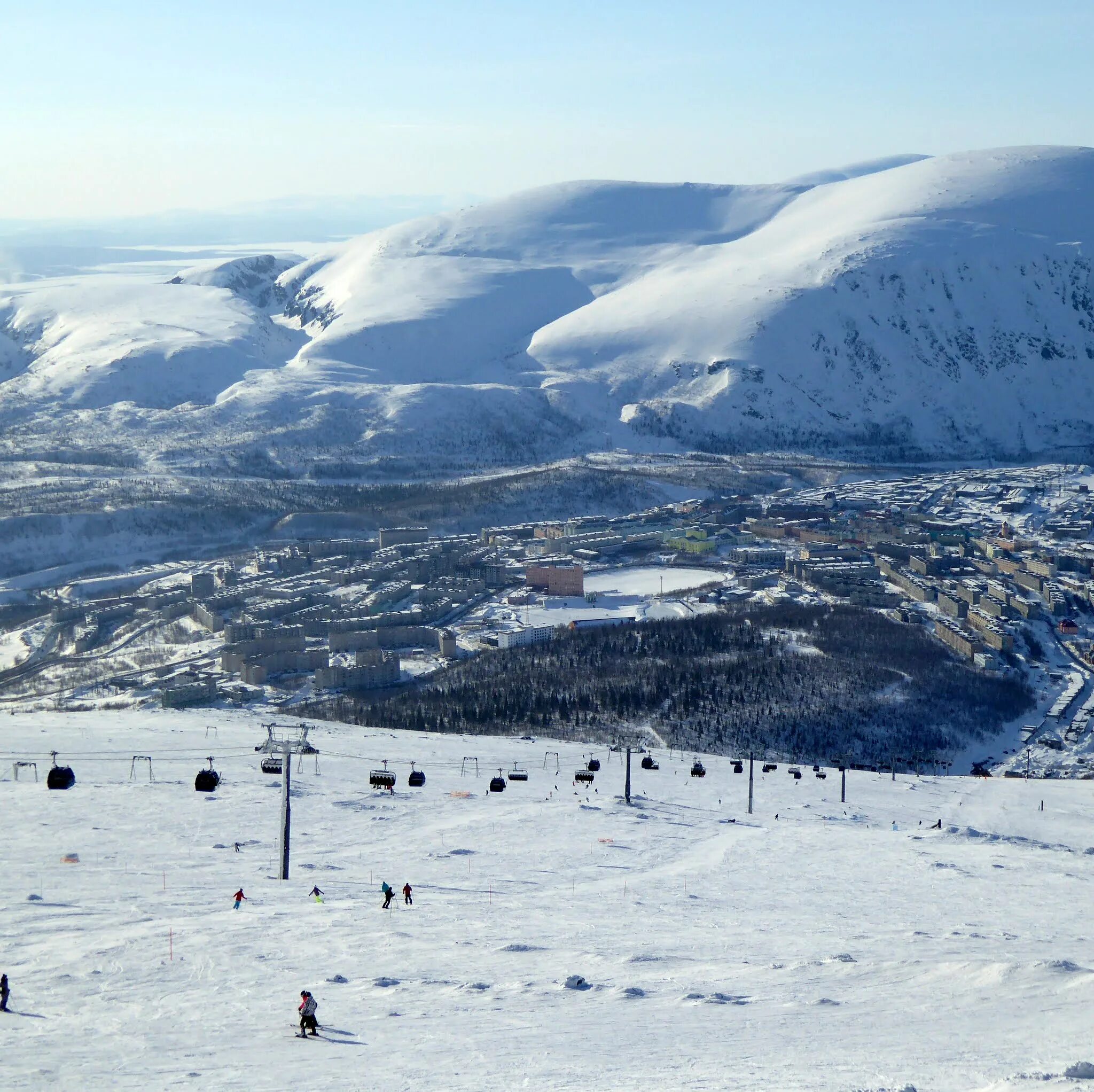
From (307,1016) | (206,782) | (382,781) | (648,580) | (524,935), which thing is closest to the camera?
(307,1016)

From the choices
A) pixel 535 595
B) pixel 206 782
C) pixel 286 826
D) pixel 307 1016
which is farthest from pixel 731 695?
pixel 307 1016

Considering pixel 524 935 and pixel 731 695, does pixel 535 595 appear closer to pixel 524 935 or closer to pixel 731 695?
pixel 731 695

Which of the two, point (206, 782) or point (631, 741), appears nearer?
point (206, 782)

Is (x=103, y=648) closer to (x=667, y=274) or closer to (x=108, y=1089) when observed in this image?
(x=108, y=1089)

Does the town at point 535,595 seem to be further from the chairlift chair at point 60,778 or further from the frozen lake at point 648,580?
the chairlift chair at point 60,778

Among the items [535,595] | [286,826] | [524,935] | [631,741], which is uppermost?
[286,826]

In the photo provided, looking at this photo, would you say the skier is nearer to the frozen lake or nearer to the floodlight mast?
the floodlight mast

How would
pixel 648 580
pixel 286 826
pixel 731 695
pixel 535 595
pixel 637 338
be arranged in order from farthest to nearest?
pixel 637 338
pixel 648 580
pixel 535 595
pixel 731 695
pixel 286 826
